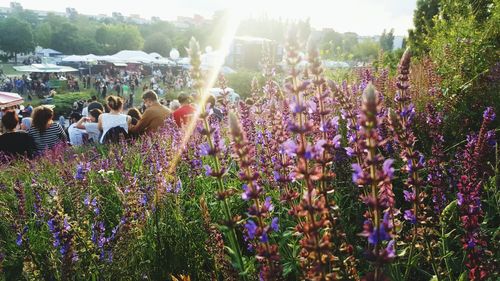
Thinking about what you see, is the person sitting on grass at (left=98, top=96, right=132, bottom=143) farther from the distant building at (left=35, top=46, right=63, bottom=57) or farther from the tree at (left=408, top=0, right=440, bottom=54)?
the distant building at (left=35, top=46, right=63, bottom=57)

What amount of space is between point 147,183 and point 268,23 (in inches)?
2867

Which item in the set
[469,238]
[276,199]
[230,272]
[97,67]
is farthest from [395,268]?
[97,67]

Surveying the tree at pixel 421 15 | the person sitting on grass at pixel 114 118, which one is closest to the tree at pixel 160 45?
the tree at pixel 421 15

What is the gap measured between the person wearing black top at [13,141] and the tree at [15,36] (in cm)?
7050

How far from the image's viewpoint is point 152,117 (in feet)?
25.0

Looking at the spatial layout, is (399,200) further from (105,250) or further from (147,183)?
(105,250)

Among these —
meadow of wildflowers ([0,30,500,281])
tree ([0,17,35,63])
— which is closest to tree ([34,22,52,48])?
tree ([0,17,35,63])

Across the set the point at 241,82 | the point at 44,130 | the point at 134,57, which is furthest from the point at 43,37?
the point at 44,130

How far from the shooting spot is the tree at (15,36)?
66.8 m

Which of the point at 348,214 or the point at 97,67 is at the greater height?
the point at 348,214

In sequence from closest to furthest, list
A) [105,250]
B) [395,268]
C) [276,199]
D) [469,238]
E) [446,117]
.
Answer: [469,238] < [395,268] < [105,250] < [276,199] < [446,117]

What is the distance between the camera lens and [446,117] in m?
4.34

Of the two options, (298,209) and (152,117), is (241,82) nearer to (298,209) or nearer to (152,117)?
(152,117)

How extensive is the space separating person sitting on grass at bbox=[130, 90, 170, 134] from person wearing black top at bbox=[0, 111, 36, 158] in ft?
6.09
